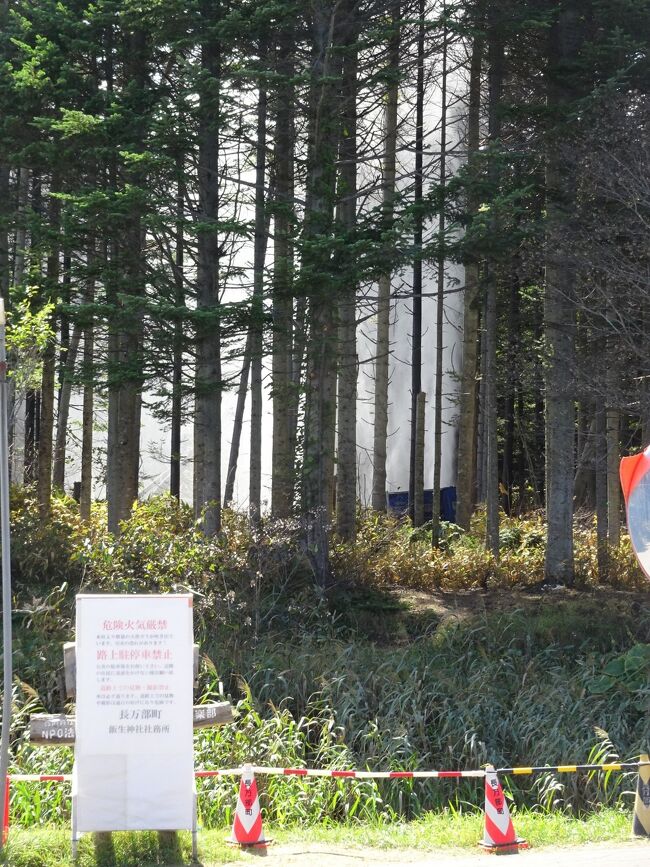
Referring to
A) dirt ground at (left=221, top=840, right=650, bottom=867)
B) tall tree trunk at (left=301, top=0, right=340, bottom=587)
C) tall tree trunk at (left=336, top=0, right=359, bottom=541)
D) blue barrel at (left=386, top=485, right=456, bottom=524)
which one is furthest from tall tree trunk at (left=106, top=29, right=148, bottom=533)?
blue barrel at (left=386, top=485, right=456, bottom=524)

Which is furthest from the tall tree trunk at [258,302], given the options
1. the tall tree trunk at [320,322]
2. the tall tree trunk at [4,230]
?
the tall tree trunk at [4,230]

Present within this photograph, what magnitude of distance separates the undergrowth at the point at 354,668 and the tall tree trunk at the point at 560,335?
727 mm

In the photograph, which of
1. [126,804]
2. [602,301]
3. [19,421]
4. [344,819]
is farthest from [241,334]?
[19,421]

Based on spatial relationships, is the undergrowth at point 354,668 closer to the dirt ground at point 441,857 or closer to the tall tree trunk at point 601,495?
the tall tree trunk at point 601,495

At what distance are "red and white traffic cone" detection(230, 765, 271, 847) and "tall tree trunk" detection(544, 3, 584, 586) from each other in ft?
30.0

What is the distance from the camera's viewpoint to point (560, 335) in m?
15.8

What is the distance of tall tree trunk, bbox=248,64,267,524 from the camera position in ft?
46.5

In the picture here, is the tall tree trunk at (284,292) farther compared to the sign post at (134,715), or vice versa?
the tall tree trunk at (284,292)

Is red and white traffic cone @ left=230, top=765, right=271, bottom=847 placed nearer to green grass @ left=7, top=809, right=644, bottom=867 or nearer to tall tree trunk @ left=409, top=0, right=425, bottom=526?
green grass @ left=7, top=809, right=644, bottom=867

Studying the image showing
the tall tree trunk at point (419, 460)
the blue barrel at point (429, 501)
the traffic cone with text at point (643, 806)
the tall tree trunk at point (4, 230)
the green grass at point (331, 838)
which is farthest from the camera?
the blue barrel at point (429, 501)

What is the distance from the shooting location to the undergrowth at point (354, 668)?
30.4ft

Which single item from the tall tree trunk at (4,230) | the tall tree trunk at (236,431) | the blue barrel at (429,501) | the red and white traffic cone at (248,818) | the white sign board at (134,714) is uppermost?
the tall tree trunk at (4,230)

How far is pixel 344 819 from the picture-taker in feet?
28.6

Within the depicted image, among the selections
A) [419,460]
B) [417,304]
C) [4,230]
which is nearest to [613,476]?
[419,460]
